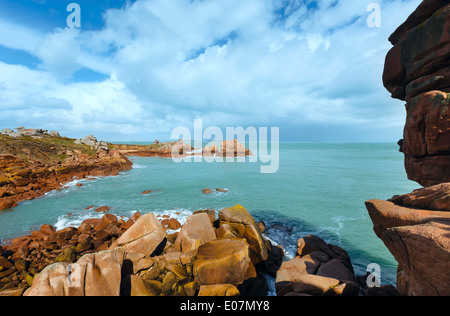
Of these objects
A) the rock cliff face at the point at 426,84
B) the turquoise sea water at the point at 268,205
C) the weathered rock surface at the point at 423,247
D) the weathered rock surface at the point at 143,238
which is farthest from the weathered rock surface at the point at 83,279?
the rock cliff face at the point at 426,84

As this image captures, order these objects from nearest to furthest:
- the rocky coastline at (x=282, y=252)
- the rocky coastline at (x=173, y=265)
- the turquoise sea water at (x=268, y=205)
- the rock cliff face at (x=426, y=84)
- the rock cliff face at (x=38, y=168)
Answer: the rocky coastline at (x=282, y=252) → the rocky coastline at (x=173, y=265) → the rock cliff face at (x=426, y=84) → the turquoise sea water at (x=268, y=205) → the rock cliff face at (x=38, y=168)

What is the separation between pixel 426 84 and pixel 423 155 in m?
4.11

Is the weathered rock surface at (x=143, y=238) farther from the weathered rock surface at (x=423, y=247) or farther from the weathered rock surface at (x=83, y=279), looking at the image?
the weathered rock surface at (x=423, y=247)

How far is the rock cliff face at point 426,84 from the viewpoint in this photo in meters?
9.39

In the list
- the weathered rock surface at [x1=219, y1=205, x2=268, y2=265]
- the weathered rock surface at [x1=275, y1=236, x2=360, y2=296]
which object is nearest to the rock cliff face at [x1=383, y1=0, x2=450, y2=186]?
the weathered rock surface at [x1=275, y1=236, x2=360, y2=296]

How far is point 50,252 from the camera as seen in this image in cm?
1114

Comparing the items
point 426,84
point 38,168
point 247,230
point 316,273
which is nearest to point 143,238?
point 247,230

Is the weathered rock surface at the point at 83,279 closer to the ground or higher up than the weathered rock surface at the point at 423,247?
closer to the ground

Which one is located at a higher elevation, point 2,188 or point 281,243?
point 2,188

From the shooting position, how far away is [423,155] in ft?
35.7

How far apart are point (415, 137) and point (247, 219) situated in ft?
37.2
